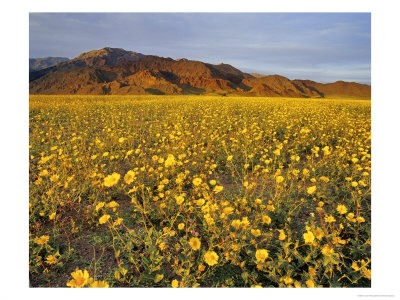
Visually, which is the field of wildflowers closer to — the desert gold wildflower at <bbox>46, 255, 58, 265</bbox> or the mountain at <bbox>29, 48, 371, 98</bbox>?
the desert gold wildflower at <bbox>46, 255, 58, 265</bbox>

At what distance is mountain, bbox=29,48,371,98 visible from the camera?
5916 cm

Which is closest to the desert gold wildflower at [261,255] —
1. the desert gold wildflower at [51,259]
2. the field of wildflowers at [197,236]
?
the field of wildflowers at [197,236]

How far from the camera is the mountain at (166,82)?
5916 centimetres

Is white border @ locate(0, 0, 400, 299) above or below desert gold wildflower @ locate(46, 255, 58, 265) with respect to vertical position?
above

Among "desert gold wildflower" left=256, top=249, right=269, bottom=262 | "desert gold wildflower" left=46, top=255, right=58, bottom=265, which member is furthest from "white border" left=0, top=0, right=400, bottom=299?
"desert gold wildflower" left=256, top=249, right=269, bottom=262

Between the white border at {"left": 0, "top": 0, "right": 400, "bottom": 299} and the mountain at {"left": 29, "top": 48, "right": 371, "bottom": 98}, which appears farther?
the mountain at {"left": 29, "top": 48, "right": 371, "bottom": 98}

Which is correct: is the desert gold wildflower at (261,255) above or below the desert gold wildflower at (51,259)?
above

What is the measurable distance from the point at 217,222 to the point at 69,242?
1.40 meters

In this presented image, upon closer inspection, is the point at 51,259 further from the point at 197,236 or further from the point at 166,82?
the point at 166,82

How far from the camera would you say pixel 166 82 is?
68625 mm

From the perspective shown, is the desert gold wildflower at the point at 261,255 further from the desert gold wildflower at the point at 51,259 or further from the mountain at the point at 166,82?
the mountain at the point at 166,82
